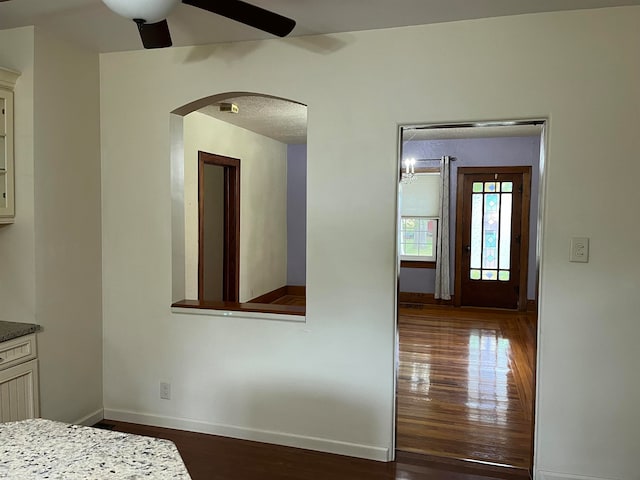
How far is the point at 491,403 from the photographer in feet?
12.2

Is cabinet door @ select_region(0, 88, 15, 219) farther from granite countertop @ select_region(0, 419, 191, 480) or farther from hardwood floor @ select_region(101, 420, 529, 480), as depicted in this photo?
granite countertop @ select_region(0, 419, 191, 480)

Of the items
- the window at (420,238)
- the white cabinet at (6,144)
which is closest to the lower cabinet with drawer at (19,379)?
the white cabinet at (6,144)

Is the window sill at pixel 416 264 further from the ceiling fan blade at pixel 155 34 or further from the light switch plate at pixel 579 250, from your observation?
the ceiling fan blade at pixel 155 34

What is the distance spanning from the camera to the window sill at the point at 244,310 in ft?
9.83

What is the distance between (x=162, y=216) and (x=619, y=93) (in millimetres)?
2666

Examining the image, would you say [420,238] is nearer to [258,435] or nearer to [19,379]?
[258,435]

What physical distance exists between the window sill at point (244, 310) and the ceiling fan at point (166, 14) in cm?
162

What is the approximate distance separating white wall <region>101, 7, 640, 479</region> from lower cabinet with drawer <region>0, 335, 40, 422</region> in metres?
0.59

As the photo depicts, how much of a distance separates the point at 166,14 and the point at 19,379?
2.19 metres

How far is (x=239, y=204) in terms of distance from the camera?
599 centimetres

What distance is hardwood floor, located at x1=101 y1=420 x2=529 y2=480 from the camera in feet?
8.87

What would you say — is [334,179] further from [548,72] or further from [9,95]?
[9,95]

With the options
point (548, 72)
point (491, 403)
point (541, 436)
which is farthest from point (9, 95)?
point (491, 403)

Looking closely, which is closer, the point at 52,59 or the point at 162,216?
the point at 52,59
